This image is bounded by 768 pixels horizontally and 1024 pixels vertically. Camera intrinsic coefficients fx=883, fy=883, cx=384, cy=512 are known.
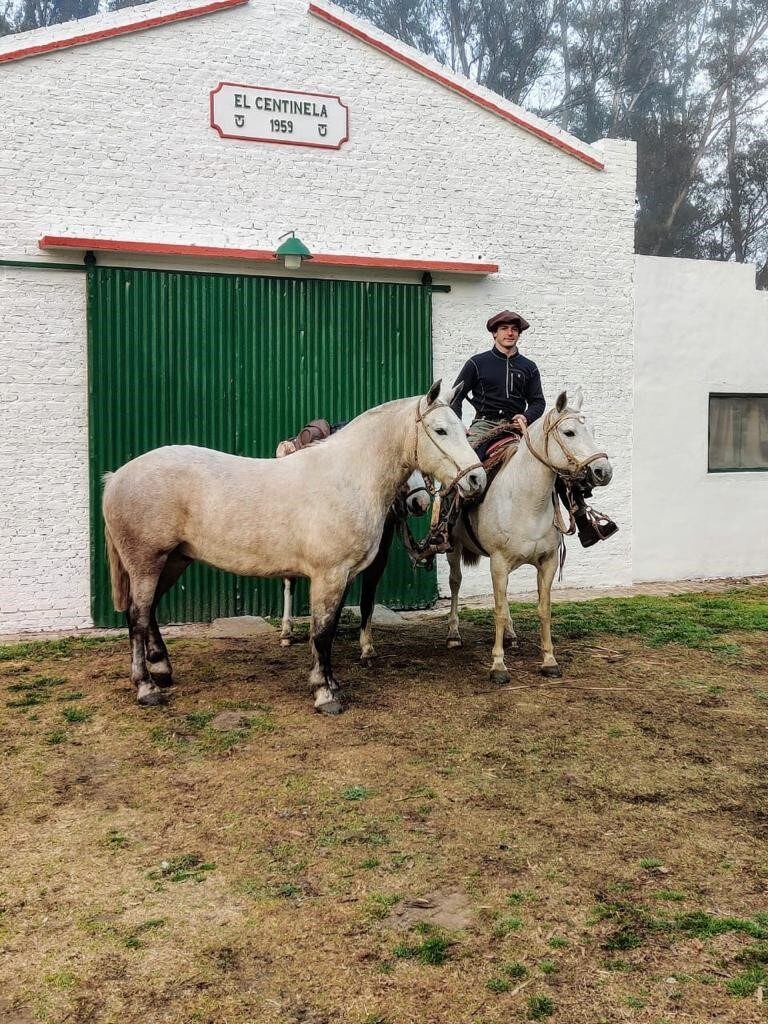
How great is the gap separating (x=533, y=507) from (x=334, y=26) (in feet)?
18.7

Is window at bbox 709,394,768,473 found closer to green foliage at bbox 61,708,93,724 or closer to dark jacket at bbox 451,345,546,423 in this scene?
dark jacket at bbox 451,345,546,423

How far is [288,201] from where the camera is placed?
8.59 metres

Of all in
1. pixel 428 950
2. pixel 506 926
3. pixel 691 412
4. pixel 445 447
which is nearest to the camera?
pixel 428 950


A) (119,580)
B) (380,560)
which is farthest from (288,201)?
(119,580)

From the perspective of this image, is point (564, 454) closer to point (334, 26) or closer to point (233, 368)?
point (233, 368)

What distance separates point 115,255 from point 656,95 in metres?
26.7

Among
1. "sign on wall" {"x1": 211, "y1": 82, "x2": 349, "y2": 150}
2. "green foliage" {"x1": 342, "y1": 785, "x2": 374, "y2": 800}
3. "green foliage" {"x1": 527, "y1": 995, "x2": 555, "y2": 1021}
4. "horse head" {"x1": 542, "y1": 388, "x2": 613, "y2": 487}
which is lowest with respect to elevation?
"green foliage" {"x1": 342, "y1": 785, "x2": 374, "y2": 800}

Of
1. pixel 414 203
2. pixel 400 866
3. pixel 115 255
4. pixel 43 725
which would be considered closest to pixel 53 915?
pixel 400 866

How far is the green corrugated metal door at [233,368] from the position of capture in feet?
26.5

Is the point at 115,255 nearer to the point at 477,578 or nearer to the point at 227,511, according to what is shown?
the point at 227,511

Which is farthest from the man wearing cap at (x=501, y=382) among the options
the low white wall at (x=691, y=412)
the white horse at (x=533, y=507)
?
the low white wall at (x=691, y=412)

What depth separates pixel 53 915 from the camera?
3.10 metres

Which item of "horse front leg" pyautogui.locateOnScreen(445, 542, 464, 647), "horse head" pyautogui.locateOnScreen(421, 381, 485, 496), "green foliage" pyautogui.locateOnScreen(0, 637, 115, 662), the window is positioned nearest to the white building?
"green foliage" pyautogui.locateOnScreen(0, 637, 115, 662)

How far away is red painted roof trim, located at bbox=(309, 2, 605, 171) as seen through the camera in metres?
8.73
